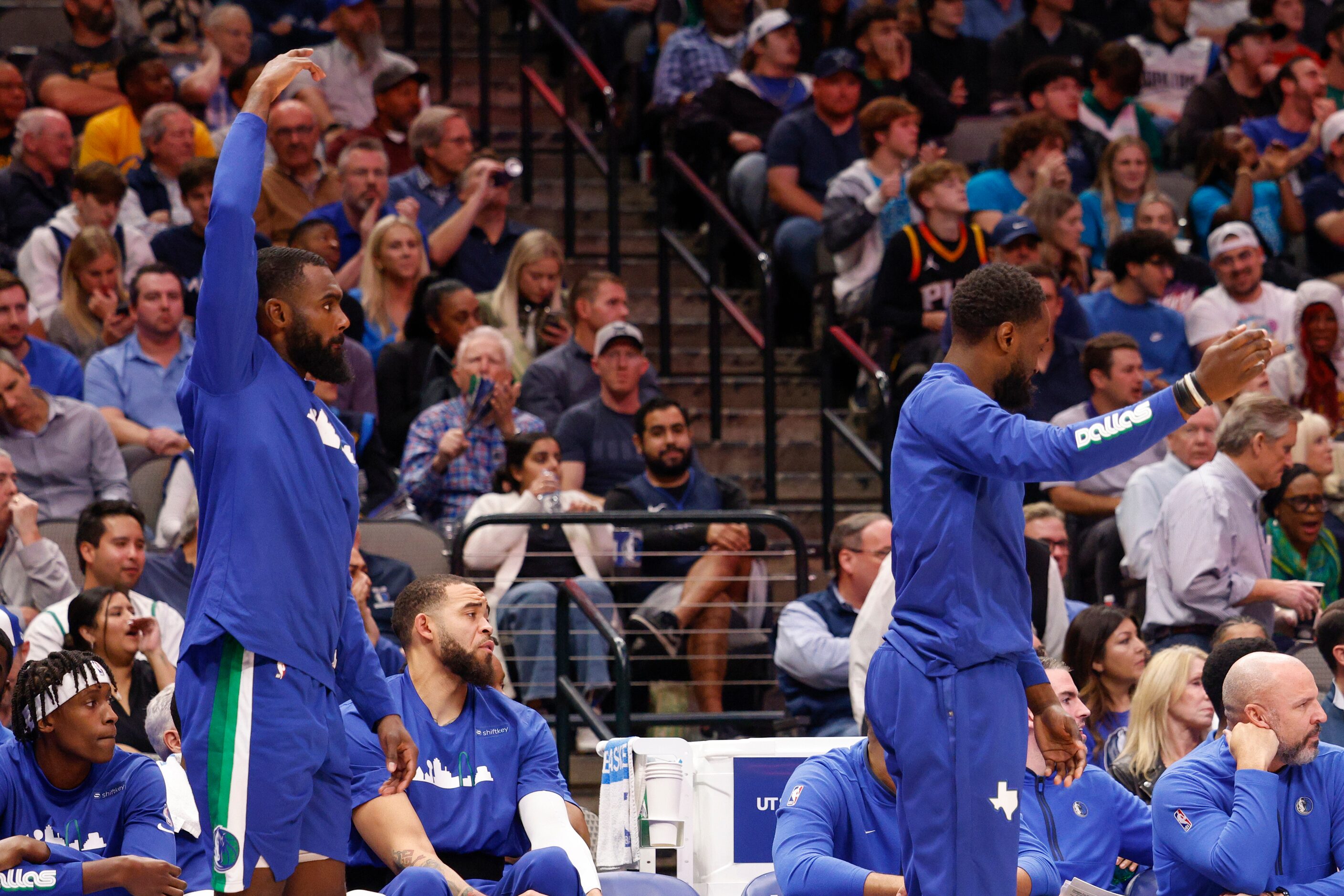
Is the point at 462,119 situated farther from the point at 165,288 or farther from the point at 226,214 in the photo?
the point at 226,214

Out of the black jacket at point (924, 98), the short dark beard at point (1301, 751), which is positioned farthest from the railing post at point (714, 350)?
the short dark beard at point (1301, 751)

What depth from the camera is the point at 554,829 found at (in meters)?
5.47

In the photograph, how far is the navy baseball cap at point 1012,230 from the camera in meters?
9.12

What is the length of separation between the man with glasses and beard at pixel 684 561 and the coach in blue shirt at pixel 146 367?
214cm

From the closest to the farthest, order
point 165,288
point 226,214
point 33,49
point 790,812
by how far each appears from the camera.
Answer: point 226,214 < point 790,812 < point 165,288 < point 33,49

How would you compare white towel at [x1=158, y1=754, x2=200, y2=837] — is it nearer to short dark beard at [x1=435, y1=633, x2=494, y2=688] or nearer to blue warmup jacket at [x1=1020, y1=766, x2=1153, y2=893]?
short dark beard at [x1=435, y1=633, x2=494, y2=688]

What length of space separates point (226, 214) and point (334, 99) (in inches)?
305

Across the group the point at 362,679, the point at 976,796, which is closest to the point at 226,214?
the point at 362,679

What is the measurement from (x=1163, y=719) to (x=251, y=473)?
3.70 metres

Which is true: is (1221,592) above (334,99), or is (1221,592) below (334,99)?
below

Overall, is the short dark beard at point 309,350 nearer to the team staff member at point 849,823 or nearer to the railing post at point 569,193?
the team staff member at point 849,823

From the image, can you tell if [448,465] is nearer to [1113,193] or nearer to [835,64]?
[835,64]

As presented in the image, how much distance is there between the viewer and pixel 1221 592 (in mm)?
7344

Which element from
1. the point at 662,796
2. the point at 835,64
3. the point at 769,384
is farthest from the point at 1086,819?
the point at 835,64
